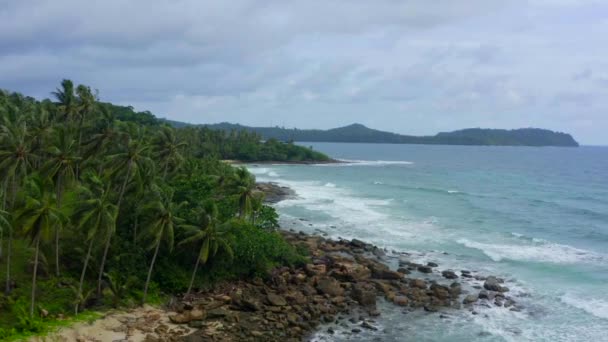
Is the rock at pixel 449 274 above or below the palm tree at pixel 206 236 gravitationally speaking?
below

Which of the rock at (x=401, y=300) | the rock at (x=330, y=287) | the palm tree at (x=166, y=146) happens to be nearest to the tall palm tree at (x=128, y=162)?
the palm tree at (x=166, y=146)

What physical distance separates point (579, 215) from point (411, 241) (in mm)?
28015

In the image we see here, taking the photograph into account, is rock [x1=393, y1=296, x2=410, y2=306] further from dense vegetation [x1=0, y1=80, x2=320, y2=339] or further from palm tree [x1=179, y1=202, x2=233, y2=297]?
palm tree [x1=179, y1=202, x2=233, y2=297]

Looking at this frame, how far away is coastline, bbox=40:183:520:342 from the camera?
95.6ft

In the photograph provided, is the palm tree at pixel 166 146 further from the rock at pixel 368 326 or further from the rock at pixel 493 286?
the rock at pixel 493 286

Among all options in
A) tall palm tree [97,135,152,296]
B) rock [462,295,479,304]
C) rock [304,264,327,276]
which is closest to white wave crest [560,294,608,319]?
rock [462,295,479,304]

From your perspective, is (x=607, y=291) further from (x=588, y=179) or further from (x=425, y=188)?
(x=588, y=179)

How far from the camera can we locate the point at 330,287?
36.6 m

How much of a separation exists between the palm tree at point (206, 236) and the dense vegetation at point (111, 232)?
7 cm

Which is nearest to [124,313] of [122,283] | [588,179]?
[122,283]

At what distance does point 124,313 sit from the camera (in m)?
30.3

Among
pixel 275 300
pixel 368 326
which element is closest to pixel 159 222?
pixel 275 300

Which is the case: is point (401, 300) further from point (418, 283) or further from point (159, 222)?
point (159, 222)

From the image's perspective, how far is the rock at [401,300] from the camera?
35.3 m
